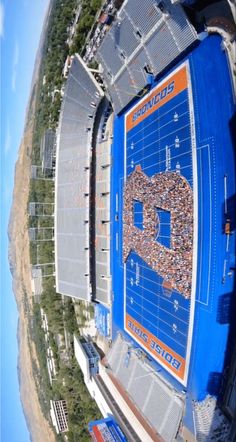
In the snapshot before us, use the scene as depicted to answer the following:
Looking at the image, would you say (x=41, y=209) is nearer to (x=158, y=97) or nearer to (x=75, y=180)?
(x=75, y=180)

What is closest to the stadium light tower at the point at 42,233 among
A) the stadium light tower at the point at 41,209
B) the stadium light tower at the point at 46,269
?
the stadium light tower at the point at 41,209

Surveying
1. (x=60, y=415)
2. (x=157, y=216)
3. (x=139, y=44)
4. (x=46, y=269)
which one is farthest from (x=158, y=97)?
(x=60, y=415)

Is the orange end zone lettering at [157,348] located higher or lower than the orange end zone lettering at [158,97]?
lower

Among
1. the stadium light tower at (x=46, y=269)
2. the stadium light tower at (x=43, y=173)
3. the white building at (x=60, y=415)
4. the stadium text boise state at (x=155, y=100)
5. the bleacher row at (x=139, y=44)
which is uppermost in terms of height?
the bleacher row at (x=139, y=44)

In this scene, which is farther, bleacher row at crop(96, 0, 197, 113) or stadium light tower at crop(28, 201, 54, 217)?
stadium light tower at crop(28, 201, 54, 217)

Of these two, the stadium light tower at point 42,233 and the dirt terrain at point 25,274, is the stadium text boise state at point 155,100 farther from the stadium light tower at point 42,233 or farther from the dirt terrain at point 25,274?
the dirt terrain at point 25,274

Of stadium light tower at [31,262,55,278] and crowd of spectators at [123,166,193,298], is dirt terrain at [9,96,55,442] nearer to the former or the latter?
stadium light tower at [31,262,55,278]

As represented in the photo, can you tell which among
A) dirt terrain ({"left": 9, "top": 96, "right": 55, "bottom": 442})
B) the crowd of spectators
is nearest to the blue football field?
the crowd of spectators
